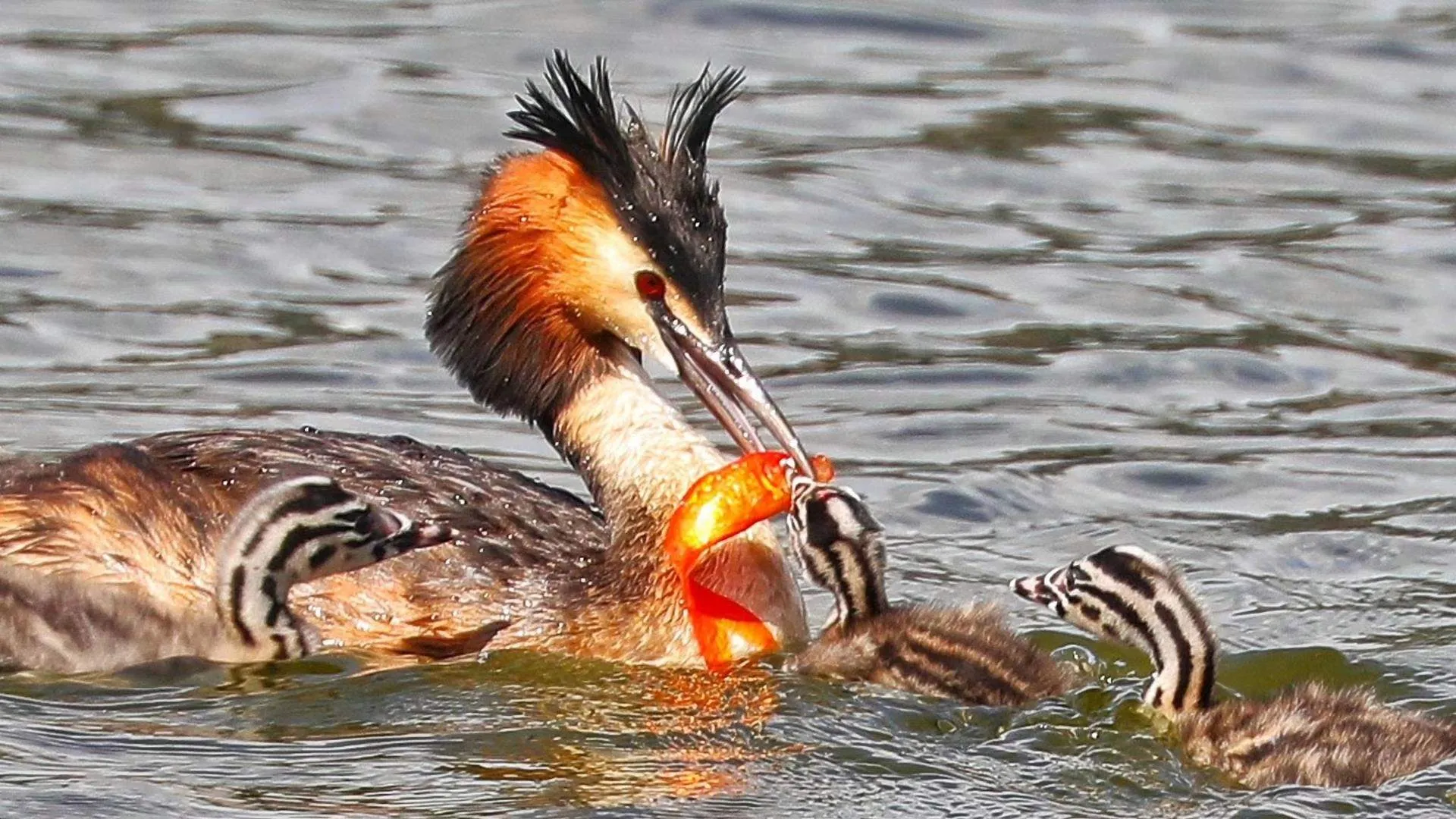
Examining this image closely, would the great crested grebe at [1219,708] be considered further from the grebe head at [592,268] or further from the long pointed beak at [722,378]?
the grebe head at [592,268]

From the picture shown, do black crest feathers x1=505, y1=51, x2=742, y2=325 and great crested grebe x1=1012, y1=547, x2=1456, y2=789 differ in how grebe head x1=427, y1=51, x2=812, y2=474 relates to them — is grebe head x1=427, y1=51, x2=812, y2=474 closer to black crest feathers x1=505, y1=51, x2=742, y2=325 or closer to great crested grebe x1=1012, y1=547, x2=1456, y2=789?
black crest feathers x1=505, y1=51, x2=742, y2=325

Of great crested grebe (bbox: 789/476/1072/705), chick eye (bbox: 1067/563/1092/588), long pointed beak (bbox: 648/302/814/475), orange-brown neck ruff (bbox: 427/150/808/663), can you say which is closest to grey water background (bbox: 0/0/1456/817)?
great crested grebe (bbox: 789/476/1072/705)

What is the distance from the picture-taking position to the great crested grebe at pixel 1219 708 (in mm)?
7758

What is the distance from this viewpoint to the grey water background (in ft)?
26.7

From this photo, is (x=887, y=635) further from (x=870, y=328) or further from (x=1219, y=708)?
(x=870, y=328)

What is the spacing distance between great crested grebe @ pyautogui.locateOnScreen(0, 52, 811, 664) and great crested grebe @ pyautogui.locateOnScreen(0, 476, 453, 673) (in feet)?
0.27

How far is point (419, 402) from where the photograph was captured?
12109mm

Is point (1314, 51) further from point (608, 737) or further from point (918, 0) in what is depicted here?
point (608, 737)

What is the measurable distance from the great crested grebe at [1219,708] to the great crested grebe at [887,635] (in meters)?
0.19

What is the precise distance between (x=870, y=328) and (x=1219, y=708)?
5170 mm

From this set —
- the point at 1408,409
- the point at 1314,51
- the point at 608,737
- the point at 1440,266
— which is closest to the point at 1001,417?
the point at 1408,409

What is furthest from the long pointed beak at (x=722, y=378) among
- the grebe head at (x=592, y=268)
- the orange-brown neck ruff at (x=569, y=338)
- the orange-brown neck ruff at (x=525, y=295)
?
the orange-brown neck ruff at (x=525, y=295)

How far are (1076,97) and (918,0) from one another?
221cm

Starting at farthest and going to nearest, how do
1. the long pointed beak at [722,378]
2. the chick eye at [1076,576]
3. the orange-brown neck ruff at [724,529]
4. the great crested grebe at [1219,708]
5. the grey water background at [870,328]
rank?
the long pointed beak at [722,378]
the orange-brown neck ruff at [724,529]
the chick eye at [1076,576]
the grey water background at [870,328]
the great crested grebe at [1219,708]
